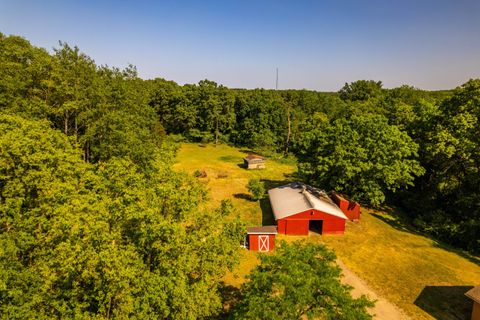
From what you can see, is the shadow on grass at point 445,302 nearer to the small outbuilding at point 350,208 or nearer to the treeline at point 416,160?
the treeline at point 416,160

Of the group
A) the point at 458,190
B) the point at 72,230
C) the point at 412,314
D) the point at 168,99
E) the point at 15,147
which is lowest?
the point at 412,314

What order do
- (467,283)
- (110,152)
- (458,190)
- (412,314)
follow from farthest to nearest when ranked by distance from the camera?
(458,190) < (110,152) < (467,283) < (412,314)

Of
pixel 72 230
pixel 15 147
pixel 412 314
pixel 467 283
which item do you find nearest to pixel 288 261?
pixel 72 230

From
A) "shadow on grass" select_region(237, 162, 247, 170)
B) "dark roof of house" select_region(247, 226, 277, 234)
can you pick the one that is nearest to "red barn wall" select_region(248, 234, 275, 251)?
"dark roof of house" select_region(247, 226, 277, 234)

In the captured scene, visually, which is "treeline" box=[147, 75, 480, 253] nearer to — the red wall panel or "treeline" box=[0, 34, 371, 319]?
the red wall panel

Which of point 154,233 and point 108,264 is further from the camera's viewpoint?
point 154,233

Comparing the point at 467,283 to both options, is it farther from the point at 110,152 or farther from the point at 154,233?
the point at 110,152

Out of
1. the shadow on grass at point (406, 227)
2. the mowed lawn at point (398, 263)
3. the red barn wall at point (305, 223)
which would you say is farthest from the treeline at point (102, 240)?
the shadow on grass at point (406, 227)
